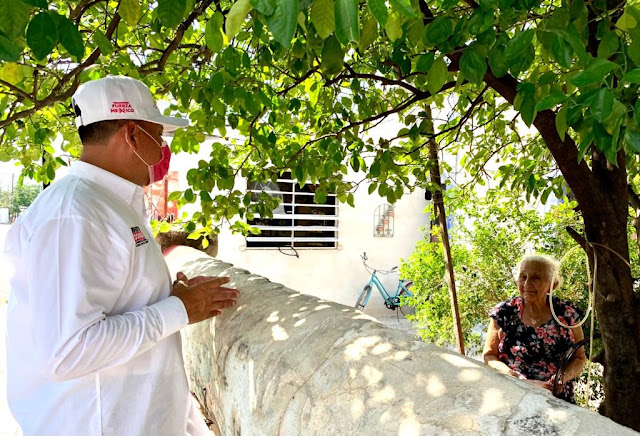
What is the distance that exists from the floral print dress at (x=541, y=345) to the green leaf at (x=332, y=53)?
2586 mm

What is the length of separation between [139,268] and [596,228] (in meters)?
1.86

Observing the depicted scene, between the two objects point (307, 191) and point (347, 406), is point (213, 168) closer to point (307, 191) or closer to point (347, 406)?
point (347, 406)

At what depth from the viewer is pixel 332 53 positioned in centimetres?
161

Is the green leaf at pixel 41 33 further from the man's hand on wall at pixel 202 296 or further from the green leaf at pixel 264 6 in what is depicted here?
the man's hand on wall at pixel 202 296

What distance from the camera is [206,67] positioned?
11.6 ft

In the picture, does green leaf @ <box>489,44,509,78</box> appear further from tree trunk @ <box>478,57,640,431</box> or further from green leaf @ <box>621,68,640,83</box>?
tree trunk @ <box>478,57,640,431</box>

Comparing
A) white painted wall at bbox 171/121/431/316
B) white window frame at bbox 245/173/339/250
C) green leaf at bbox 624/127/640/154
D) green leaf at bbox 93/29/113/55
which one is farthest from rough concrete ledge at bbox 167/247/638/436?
white window frame at bbox 245/173/339/250

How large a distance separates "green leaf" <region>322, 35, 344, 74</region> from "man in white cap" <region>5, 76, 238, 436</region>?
699 millimetres

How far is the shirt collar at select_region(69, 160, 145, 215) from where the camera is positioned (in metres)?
1.79

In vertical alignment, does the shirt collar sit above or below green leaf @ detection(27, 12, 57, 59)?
below

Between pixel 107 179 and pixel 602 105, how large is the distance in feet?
4.90

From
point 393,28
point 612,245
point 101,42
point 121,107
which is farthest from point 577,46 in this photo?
point 101,42

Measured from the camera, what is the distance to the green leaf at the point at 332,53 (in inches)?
62.2

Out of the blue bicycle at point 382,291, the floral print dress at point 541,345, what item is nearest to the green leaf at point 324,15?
the floral print dress at point 541,345
